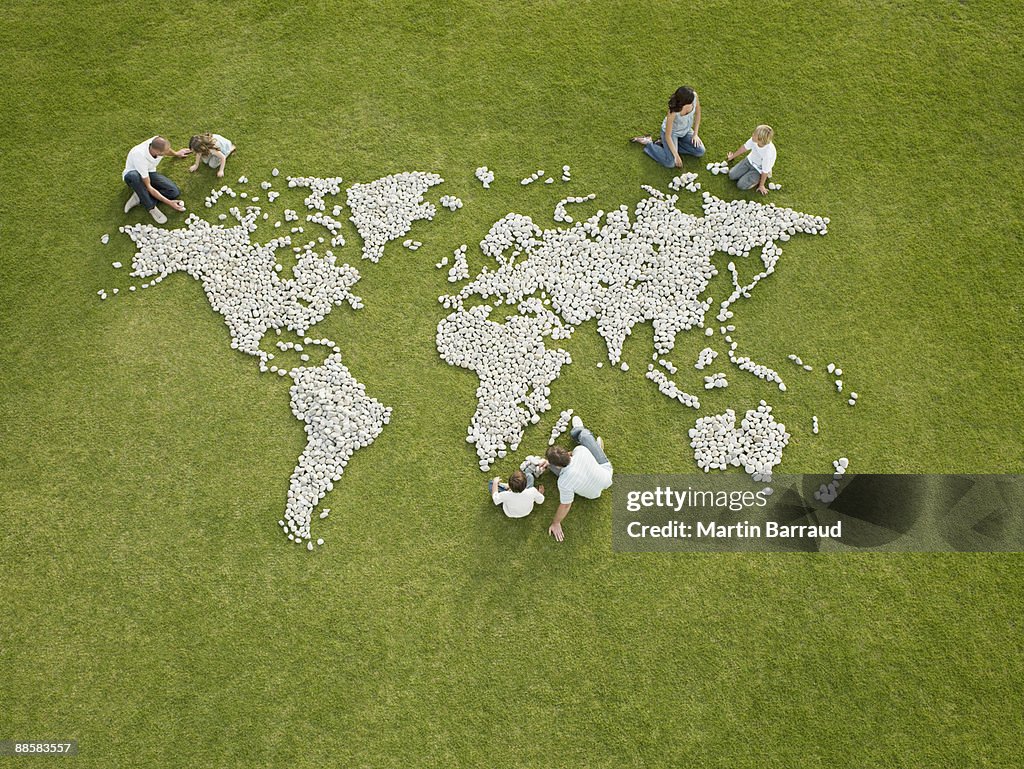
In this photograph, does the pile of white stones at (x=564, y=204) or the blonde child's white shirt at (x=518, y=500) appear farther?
the pile of white stones at (x=564, y=204)

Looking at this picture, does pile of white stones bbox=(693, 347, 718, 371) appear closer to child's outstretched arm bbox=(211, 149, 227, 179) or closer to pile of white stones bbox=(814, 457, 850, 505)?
pile of white stones bbox=(814, 457, 850, 505)

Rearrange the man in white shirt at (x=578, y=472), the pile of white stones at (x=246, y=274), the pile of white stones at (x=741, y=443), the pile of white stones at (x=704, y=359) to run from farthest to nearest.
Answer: the pile of white stones at (x=246, y=274) < the pile of white stones at (x=704, y=359) < the pile of white stones at (x=741, y=443) < the man in white shirt at (x=578, y=472)

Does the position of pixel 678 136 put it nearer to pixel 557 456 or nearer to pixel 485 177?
pixel 485 177

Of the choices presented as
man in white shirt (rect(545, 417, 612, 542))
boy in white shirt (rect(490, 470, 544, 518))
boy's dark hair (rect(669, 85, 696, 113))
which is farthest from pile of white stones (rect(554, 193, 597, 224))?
boy in white shirt (rect(490, 470, 544, 518))

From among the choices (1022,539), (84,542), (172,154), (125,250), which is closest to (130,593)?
(84,542)

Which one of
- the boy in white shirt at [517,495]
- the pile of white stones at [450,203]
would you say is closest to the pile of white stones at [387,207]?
the pile of white stones at [450,203]

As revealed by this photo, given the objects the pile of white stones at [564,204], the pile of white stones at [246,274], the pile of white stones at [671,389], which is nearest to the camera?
the pile of white stones at [671,389]

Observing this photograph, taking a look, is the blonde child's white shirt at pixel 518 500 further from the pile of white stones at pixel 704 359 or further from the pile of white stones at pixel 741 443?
the pile of white stones at pixel 704 359

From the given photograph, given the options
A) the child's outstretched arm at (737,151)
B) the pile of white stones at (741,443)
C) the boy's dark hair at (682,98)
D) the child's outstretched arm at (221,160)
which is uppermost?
the boy's dark hair at (682,98)
